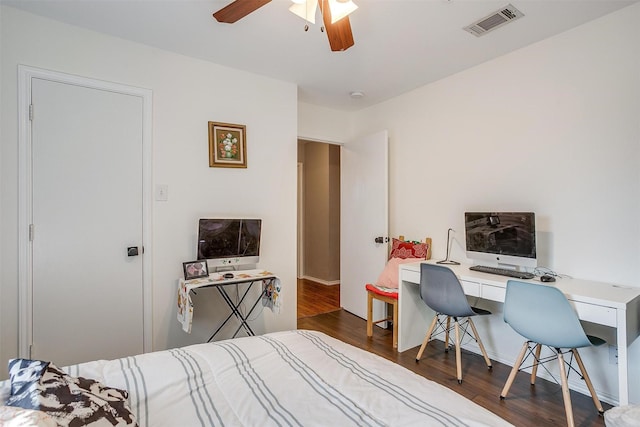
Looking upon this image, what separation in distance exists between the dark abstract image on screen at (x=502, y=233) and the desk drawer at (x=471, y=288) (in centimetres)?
36

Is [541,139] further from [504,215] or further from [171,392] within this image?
[171,392]

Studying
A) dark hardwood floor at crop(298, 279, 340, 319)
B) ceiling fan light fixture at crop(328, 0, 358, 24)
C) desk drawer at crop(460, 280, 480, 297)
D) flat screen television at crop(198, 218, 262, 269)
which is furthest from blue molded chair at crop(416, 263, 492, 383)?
ceiling fan light fixture at crop(328, 0, 358, 24)

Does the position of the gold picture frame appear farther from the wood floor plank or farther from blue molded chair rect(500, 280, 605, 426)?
blue molded chair rect(500, 280, 605, 426)

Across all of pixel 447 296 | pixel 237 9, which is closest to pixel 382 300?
pixel 447 296

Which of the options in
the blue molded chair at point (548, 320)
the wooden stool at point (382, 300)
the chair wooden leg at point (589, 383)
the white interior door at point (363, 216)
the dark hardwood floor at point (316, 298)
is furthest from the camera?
the dark hardwood floor at point (316, 298)

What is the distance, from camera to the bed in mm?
969

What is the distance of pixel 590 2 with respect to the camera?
196 cm

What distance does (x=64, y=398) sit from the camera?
87 centimetres

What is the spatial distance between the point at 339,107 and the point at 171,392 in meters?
3.45

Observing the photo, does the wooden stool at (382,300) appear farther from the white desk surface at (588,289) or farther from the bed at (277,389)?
the bed at (277,389)

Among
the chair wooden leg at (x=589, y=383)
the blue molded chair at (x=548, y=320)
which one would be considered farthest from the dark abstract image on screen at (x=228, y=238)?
the chair wooden leg at (x=589, y=383)

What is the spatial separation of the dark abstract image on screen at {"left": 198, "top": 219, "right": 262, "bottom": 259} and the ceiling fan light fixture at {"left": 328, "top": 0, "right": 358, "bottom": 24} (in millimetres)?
1680

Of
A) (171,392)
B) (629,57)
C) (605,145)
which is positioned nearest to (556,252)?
(605,145)

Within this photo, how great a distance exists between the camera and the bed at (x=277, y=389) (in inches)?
38.2
